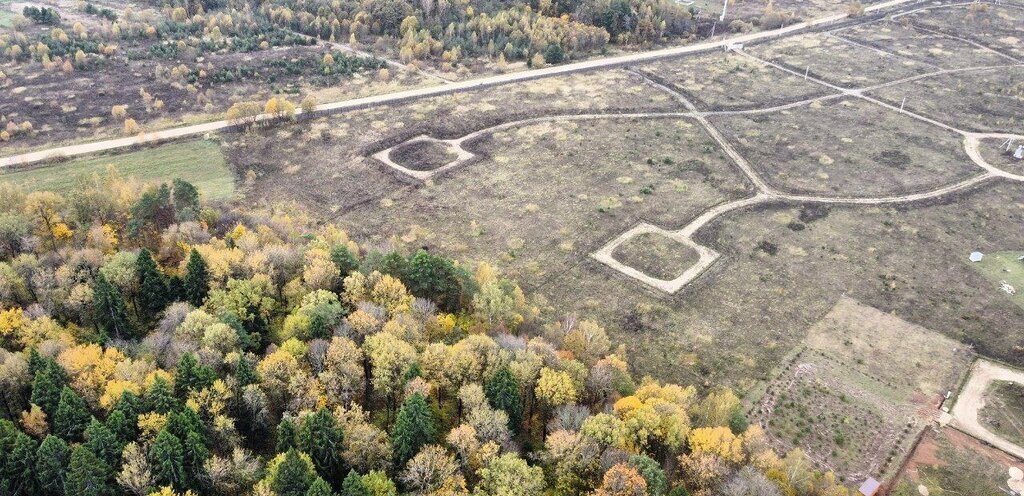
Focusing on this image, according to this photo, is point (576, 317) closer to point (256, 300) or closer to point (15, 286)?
point (256, 300)

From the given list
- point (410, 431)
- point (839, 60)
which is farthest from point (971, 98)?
point (410, 431)

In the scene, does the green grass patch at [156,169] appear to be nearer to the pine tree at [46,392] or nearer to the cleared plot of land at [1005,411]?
the pine tree at [46,392]

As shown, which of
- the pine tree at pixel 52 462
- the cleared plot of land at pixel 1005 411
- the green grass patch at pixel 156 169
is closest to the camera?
the pine tree at pixel 52 462

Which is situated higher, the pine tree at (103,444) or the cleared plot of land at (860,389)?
the pine tree at (103,444)

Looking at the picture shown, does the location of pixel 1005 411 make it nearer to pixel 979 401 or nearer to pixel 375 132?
pixel 979 401

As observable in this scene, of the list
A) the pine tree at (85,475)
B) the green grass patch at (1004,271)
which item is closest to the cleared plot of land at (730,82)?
the green grass patch at (1004,271)

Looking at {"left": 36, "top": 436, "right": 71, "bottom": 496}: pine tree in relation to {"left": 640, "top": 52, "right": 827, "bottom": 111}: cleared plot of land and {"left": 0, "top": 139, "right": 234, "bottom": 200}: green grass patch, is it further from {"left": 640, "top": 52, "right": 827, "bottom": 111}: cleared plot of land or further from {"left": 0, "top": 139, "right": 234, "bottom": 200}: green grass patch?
{"left": 640, "top": 52, "right": 827, "bottom": 111}: cleared plot of land

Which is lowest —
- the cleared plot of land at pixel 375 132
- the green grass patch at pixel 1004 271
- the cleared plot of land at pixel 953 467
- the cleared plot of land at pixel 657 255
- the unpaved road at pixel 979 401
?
the cleared plot of land at pixel 953 467
